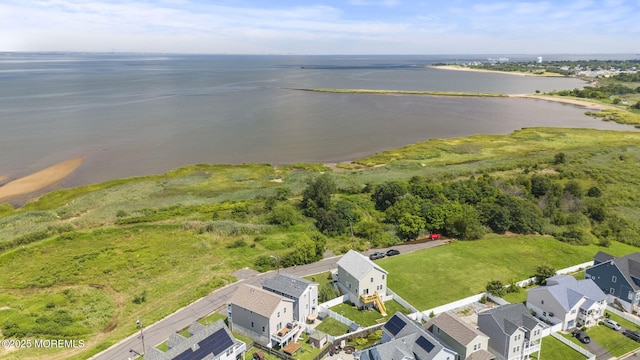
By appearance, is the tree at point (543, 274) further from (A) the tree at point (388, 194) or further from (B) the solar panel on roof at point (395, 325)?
(A) the tree at point (388, 194)

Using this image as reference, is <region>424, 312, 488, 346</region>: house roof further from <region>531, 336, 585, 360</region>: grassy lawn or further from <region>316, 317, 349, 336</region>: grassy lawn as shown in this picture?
<region>316, 317, 349, 336</region>: grassy lawn

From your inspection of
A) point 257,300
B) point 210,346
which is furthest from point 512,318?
point 210,346

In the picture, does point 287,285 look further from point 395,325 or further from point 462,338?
point 462,338

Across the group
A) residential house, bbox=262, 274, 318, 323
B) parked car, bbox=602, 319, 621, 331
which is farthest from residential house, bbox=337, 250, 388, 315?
parked car, bbox=602, 319, 621, 331

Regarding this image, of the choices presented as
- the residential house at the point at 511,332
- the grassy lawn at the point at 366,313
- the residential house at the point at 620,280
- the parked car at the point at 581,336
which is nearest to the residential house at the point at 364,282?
the grassy lawn at the point at 366,313

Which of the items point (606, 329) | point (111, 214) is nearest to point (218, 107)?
point (111, 214)

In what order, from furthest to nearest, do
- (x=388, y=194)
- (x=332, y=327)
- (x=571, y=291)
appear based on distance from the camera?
1. (x=388, y=194)
2. (x=571, y=291)
3. (x=332, y=327)

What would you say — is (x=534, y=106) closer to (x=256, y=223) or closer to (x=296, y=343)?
(x=256, y=223)
